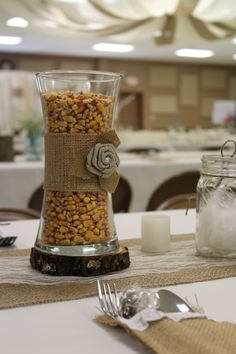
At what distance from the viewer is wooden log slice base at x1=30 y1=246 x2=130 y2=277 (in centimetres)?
87

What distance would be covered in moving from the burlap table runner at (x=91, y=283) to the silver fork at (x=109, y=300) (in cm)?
2

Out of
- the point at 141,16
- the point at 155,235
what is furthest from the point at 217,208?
the point at 141,16

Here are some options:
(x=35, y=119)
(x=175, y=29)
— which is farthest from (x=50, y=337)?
(x=175, y=29)

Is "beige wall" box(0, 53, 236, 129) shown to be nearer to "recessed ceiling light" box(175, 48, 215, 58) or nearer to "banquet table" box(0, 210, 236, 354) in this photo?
"recessed ceiling light" box(175, 48, 215, 58)

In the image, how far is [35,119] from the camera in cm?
351

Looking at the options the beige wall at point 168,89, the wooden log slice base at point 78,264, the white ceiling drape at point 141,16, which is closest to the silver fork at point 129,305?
the wooden log slice base at point 78,264

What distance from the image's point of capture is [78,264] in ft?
2.86

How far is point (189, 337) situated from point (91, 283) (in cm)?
28

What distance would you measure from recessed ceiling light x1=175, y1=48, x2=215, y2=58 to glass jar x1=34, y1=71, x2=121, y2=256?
35.4ft

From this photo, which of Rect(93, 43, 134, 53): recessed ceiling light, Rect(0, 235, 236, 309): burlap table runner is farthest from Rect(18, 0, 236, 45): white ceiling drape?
Rect(93, 43, 134, 53): recessed ceiling light

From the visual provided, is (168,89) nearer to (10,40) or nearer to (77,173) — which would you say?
(10,40)

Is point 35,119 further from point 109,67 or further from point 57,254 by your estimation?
point 109,67

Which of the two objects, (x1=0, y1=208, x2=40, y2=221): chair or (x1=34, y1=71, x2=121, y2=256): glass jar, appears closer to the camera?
(x1=34, y1=71, x2=121, y2=256): glass jar

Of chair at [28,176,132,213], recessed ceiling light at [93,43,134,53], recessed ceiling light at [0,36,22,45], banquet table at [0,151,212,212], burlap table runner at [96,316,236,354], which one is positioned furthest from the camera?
recessed ceiling light at [93,43,134,53]
